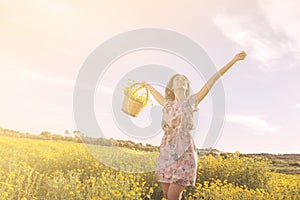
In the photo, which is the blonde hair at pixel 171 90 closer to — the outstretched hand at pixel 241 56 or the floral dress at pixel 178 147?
the floral dress at pixel 178 147

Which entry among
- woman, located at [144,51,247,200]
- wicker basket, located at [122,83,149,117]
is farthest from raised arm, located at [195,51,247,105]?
wicker basket, located at [122,83,149,117]

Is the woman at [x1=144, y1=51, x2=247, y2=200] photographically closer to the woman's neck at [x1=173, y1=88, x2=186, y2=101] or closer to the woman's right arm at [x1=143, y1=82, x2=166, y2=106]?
the woman's neck at [x1=173, y1=88, x2=186, y2=101]

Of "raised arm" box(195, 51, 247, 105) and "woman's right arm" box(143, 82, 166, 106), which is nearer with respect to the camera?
"raised arm" box(195, 51, 247, 105)

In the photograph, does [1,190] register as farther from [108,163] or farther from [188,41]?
[188,41]

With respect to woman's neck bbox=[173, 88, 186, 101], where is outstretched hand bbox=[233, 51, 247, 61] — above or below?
above

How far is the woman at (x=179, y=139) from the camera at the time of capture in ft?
11.3

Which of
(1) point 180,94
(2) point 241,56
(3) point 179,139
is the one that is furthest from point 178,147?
(2) point 241,56

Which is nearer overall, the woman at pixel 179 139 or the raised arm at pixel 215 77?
the woman at pixel 179 139

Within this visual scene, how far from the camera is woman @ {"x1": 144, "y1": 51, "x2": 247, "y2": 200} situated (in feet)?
11.3

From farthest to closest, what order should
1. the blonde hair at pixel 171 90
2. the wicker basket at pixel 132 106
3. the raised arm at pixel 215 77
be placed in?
the wicker basket at pixel 132 106
the blonde hair at pixel 171 90
the raised arm at pixel 215 77

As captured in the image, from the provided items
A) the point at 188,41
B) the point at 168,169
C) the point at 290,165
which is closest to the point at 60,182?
the point at 168,169

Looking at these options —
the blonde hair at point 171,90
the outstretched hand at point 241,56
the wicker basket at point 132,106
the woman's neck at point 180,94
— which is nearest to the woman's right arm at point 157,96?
the blonde hair at point 171,90

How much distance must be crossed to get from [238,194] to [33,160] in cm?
411

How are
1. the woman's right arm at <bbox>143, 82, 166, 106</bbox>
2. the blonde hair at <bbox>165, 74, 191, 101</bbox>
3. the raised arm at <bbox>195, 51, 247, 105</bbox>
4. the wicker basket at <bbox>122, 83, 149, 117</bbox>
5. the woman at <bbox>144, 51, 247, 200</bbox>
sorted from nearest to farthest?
the woman at <bbox>144, 51, 247, 200</bbox>
the raised arm at <bbox>195, 51, 247, 105</bbox>
the blonde hair at <bbox>165, 74, 191, 101</bbox>
the woman's right arm at <bbox>143, 82, 166, 106</bbox>
the wicker basket at <bbox>122, 83, 149, 117</bbox>
